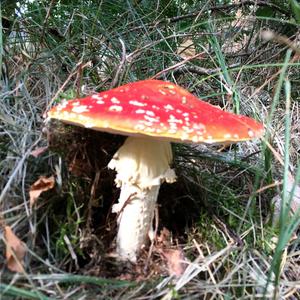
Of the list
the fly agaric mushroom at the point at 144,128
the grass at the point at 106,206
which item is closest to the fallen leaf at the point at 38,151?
the grass at the point at 106,206

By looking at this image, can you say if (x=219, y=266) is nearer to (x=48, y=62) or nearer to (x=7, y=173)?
(x=7, y=173)

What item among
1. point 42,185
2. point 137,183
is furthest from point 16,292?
point 137,183

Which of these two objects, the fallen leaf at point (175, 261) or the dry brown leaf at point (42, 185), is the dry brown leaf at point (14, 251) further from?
the fallen leaf at point (175, 261)

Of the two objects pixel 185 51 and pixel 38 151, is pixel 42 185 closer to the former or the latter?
pixel 38 151

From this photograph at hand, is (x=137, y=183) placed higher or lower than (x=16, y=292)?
higher

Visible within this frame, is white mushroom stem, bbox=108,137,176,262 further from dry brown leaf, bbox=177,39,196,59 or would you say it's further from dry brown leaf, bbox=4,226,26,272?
dry brown leaf, bbox=177,39,196,59

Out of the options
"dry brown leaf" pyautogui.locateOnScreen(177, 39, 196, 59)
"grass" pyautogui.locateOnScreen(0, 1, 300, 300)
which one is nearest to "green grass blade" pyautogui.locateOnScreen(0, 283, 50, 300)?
"grass" pyautogui.locateOnScreen(0, 1, 300, 300)

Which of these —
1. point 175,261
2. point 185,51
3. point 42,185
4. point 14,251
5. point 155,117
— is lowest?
point 175,261
